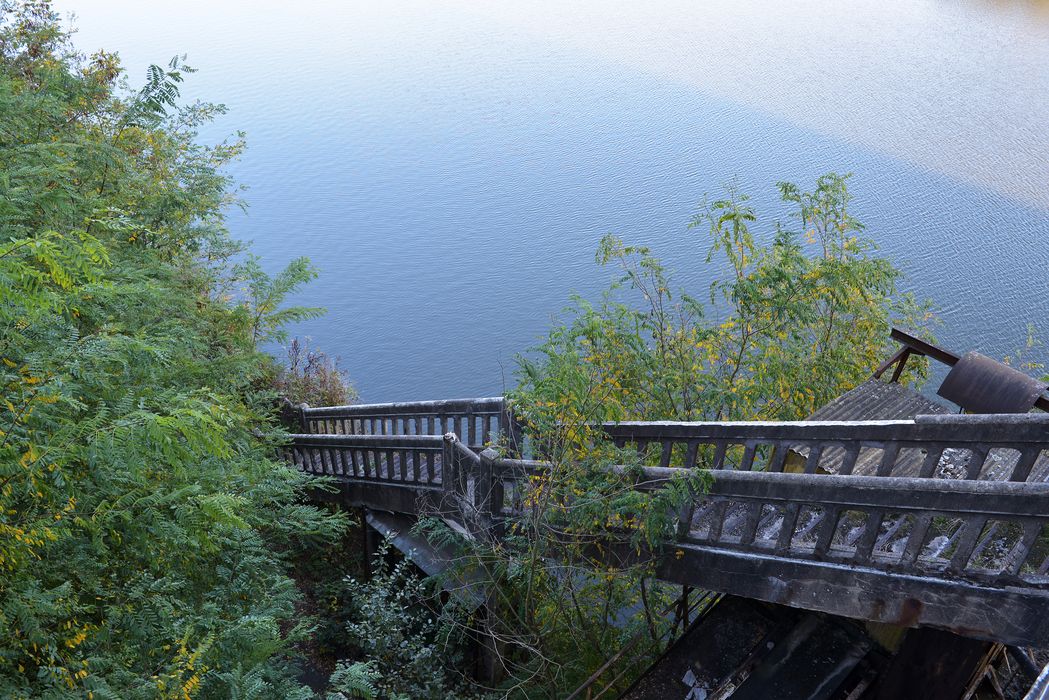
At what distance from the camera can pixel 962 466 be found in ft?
21.1

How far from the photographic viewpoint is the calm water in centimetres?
1925

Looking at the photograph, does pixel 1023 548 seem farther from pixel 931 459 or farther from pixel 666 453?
pixel 666 453

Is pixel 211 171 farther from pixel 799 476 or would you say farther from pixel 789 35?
pixel 789 35

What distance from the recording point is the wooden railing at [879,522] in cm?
495

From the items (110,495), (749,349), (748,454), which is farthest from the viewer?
(749,349)

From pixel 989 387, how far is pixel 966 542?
2.93m

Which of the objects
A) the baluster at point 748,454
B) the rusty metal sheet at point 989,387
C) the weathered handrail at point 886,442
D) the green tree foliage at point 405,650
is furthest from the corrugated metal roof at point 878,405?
the green tree foliage at point 405,650

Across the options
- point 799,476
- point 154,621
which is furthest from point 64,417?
point 799,476

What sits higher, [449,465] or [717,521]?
[717,521]

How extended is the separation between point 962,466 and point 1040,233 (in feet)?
54.1

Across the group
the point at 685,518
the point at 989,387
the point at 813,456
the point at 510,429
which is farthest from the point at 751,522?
the point at 510,429

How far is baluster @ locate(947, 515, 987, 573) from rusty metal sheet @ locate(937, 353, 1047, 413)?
2.65 meters

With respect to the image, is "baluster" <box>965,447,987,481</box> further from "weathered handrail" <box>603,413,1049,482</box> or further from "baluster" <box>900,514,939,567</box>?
"baluster" <box>900,514,939,567</box>

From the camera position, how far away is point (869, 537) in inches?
212
